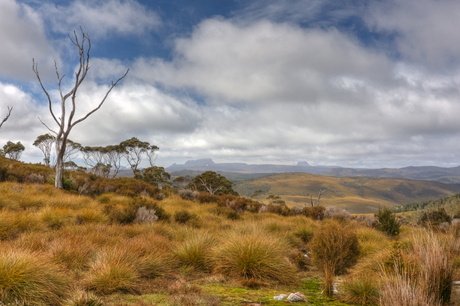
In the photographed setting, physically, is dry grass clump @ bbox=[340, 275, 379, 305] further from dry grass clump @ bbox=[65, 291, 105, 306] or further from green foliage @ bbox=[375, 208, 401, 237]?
green foliage @ bbox=[375, 208, 401, 237]

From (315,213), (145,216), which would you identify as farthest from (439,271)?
(315,213)

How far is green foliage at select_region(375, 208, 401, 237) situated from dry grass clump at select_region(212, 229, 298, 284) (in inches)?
379

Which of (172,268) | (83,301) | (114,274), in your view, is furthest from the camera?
(172,268)

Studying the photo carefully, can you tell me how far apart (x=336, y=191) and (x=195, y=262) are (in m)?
204

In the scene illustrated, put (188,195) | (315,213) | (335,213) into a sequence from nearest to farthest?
(335,213) < (315,213) < (188,195)

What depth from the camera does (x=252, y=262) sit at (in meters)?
5.68

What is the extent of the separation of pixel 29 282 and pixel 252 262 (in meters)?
4.22

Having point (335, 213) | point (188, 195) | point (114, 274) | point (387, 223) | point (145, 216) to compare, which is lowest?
point (335, 213)

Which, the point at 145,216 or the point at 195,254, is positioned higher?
the point at 145,216

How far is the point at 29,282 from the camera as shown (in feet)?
11.7

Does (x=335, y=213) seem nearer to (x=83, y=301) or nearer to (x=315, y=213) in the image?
(x=315, y=213)

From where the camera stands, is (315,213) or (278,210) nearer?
(315,213)

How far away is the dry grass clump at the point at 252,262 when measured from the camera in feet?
18.2

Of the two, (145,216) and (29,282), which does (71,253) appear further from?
(145,216)
